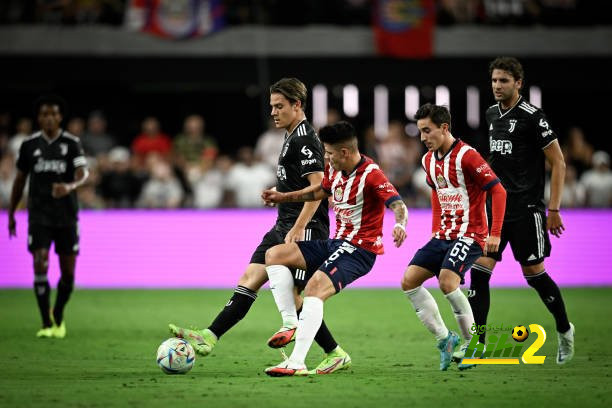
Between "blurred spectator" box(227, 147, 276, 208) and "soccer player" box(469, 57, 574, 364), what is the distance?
8906 mm

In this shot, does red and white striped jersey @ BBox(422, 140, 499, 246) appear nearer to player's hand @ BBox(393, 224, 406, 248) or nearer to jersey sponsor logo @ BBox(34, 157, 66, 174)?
player's hand @ BBox(393, 224, 406, 248)

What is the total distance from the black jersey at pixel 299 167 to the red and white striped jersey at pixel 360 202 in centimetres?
22

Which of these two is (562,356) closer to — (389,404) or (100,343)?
(389,404)

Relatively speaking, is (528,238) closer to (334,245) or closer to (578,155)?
(334,245)

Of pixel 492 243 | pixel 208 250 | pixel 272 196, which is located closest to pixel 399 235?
pixel 492 243

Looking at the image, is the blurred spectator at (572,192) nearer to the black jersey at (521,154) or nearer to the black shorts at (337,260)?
the black jersey at (521,154)

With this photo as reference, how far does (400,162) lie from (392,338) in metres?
8.11

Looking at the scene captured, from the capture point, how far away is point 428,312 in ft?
25.3

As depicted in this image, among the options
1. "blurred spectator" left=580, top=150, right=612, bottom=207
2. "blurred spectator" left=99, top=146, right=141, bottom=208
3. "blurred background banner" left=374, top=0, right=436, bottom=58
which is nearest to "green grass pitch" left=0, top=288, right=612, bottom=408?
"blurred spectator" left=99, top=146, right=141, bottom=208

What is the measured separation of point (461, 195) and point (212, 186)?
959 cm

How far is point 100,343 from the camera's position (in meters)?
9.66

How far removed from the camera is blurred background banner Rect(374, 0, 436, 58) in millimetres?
20922

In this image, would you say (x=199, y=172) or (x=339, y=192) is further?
(x=199, y=172)

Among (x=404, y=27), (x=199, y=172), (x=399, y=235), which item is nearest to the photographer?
(x=399, y=235)
